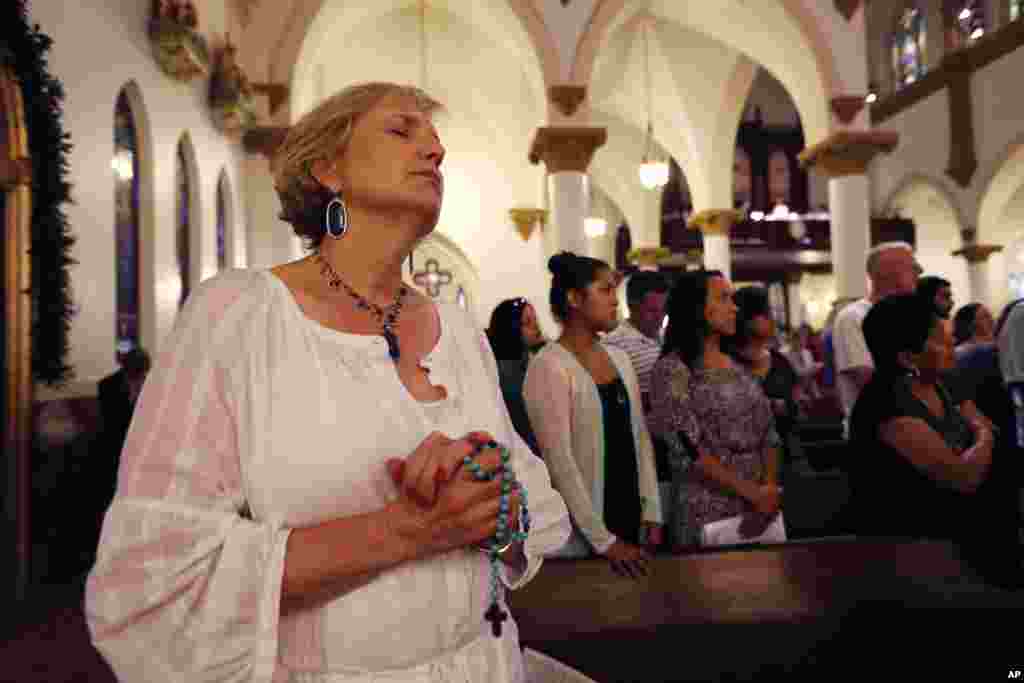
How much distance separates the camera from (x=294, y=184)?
4.17 feet

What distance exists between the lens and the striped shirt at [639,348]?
4.52 m

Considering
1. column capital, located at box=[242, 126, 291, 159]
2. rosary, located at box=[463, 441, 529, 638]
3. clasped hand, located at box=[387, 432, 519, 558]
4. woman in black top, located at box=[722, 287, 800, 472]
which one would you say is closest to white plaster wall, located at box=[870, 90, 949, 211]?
column capital, located at box=[242, 126, 291, 159]

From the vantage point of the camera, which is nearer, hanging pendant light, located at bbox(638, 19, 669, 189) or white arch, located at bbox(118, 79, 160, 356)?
white arch, located at bbox(118, 79, 160, 356)

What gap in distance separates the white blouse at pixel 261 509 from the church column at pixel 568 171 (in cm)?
784

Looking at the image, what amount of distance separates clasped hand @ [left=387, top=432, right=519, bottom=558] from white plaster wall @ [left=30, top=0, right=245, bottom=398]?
187 inches

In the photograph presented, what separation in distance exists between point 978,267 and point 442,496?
18.7m

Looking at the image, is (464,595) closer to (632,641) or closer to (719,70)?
(632,641)

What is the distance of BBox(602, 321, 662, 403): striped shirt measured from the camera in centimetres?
452

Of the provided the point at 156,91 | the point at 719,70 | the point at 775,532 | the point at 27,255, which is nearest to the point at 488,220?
the point at 719,70

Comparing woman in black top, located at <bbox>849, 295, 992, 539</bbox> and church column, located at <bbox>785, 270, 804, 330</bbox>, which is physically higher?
church column, located at <bbox>785, 270, 804, 330</bbox>

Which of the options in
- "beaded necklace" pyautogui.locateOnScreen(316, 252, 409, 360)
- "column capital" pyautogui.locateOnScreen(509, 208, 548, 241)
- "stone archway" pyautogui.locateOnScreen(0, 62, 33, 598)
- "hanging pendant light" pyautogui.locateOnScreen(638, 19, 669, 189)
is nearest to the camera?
"beaded necklace" pyautogui.locateOnScreen(316, 252, 409, 360)

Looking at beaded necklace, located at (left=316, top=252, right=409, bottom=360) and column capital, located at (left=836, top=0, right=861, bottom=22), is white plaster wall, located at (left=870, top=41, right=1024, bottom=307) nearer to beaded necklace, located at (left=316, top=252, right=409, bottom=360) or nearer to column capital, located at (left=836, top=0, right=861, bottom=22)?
column capital, located at (left=836, top=0, right=861, bottom=22)

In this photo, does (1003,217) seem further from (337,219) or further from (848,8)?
(337,219)

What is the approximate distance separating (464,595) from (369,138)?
724 millimetres
